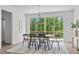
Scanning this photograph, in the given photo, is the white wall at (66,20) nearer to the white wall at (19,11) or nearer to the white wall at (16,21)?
the white wall at (19,11)

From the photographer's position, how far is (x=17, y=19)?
798 cm

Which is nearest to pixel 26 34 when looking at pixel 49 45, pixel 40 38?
pixel 40 38

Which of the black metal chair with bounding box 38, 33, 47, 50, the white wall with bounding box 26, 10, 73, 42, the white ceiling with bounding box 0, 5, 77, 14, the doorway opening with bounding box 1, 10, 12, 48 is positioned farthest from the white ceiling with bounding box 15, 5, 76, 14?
the black metal chair with bounding box 38, 33, 47, 50

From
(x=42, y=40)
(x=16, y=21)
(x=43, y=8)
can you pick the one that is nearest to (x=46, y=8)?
(x=43, y=8)

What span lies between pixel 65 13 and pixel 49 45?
1.85 metres

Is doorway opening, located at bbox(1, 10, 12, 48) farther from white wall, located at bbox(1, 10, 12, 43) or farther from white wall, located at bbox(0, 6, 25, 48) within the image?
white wall, located at bbox(0, 6, 25, 48)

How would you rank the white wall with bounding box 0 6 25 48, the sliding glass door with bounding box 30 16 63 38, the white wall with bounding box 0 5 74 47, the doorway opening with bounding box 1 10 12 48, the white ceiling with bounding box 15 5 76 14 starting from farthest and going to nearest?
1. the doorway opening with bounding box 1 10 12 48
2. the white wall with bounding box 0 6 25 48
3. the white wall with bounding box 0 5 74 47
4. the white ceiling with bounding box 15 5 76 14
5. the sliding glass door with bounding box 30 16 63 38

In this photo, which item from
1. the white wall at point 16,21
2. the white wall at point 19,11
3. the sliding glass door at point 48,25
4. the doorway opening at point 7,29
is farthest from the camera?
the doorway opening at point 7,29

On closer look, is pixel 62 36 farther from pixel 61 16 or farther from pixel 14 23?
pixel 14 23

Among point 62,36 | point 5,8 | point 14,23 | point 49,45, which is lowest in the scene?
point 49,45

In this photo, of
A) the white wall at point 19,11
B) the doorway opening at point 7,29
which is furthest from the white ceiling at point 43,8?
the doorway opening at point 7,29

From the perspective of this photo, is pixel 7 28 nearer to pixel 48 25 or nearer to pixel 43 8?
pixel 43 8

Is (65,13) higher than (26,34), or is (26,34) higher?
(65,13)

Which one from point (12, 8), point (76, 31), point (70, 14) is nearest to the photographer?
point (76, 31)
